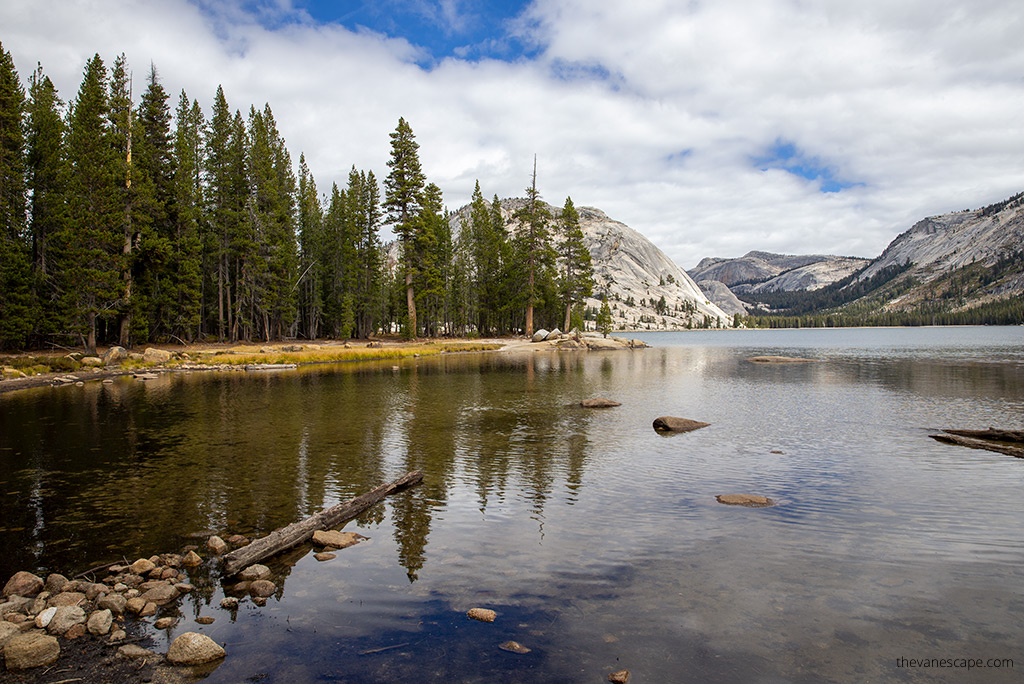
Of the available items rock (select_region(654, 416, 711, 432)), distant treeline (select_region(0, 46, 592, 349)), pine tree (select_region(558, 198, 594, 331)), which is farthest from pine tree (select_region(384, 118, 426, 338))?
rock (select_region(654, 416, 711, 432))

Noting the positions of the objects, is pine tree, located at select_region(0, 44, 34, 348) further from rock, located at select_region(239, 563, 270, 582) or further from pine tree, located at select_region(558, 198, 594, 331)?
pine tree, located at select_region(558, 198, 594, 331)

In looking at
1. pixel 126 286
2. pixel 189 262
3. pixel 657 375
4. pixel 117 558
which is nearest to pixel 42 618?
pixel 117 558

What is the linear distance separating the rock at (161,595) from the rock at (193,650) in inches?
62.4

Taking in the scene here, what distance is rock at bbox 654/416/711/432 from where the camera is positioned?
71.5 feet

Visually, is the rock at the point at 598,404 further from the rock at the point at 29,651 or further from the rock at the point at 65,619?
the rock at the point at 29,651

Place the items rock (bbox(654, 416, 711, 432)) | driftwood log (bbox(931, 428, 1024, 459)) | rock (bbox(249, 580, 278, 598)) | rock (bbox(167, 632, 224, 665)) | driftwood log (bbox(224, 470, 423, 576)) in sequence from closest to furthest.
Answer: rock (bbox(167, 632, 224, 665))
rock (bbox(249, 580, 278, 598))
driftwood log (bbox(224, 470, 423, 576))
driftwood log (bbox(931, 428, 1024, 459))
rock (bbox(654, 416, 711, 432))

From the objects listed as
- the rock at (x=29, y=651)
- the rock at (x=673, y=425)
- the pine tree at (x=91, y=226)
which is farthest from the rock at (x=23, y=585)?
the pine tree at (x=91, y=226)

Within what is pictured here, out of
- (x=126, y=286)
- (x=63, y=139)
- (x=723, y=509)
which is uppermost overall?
(x=63, y=139)

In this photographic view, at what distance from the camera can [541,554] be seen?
991 cm

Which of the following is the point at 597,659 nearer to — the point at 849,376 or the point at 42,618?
the point at 42,618

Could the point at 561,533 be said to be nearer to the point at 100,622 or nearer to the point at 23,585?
the point at 100,622

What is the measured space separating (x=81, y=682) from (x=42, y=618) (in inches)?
67.8

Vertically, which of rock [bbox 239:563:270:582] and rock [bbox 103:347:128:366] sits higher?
rock [bbox 103:347:128:366]

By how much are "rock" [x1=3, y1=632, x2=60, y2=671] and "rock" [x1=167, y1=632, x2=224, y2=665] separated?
1.33 m
